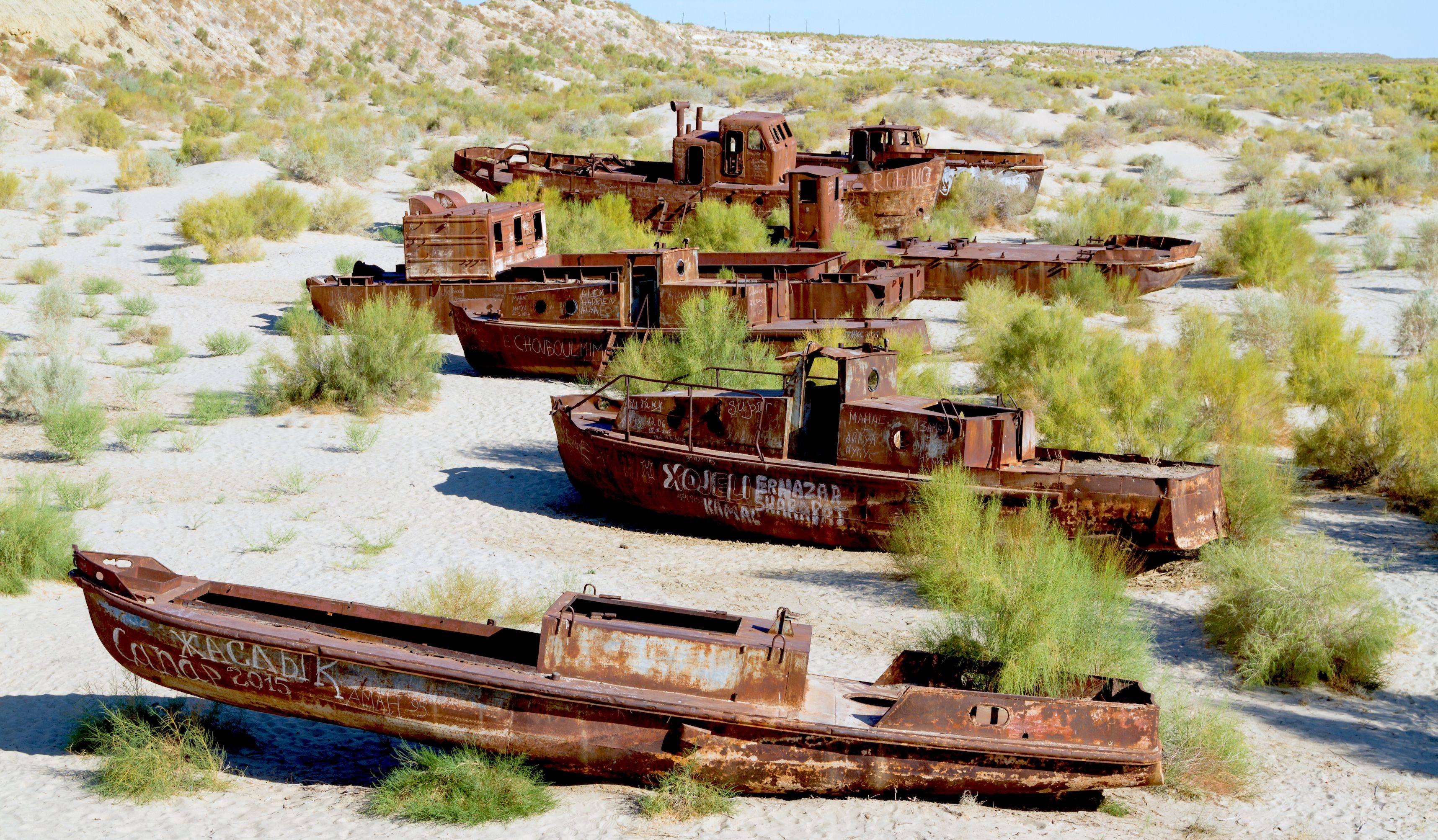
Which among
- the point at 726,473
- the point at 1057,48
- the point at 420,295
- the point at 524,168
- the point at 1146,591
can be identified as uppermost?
the point at 1057,48

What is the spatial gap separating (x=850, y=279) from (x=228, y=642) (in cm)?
1303

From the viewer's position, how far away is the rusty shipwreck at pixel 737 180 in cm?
2530

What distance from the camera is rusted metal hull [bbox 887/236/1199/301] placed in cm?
2170

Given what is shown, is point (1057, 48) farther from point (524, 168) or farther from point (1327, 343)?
point (1327, 343)

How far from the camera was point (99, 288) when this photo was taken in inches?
831

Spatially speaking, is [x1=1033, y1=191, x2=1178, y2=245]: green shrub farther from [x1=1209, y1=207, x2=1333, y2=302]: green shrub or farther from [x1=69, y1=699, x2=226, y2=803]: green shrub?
[x1=69, y1=699, x2=226, y2=803]: green shrub

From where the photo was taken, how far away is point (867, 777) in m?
7.12

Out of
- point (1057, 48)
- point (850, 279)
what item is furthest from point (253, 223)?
point (1057, 48)

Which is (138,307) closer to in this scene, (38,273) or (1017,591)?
(38,273)

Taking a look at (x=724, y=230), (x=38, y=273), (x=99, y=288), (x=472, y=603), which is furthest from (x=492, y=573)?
(x=38, y=273)

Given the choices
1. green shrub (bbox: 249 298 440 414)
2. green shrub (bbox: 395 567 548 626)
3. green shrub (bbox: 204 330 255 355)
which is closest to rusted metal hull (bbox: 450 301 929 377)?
green shrub (bbox: 249 298 440 414)

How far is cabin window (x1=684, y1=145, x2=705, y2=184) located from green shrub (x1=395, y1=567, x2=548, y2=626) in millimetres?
16702

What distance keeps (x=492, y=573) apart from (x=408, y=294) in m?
9.04

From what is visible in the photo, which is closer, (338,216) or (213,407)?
(213,407)
